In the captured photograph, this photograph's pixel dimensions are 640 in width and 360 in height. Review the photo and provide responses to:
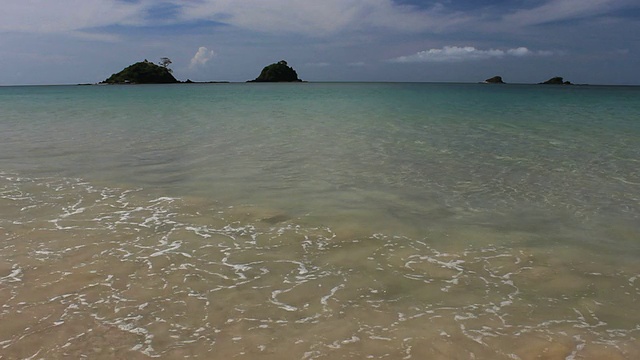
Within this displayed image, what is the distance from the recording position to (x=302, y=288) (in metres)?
5.87

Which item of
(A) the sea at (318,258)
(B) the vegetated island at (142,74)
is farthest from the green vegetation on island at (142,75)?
(A) the sea at (318,258)

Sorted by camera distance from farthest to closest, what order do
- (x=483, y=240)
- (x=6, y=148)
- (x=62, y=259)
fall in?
1. (x=6, y=148)
2. (x=483, y=240)
3. (x=62, y=259)

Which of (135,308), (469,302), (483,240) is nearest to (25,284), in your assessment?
(135,308)

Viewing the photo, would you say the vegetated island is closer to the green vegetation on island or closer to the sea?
the green vegetation on island

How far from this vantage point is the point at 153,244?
7.21 metres

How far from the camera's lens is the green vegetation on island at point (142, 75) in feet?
582

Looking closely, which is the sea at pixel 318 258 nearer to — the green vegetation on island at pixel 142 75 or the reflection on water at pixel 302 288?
the reflection on water at pixel 302 288

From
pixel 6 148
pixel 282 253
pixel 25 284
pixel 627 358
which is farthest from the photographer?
pixel 6 148

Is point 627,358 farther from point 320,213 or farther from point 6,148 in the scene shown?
point 6,148

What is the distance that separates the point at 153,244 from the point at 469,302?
469cm

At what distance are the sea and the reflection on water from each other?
0.09 ft

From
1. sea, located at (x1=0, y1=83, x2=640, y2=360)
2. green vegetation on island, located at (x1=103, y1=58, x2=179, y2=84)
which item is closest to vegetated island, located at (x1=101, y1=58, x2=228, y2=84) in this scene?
green vegetation on island, located at (x1=103, y1=58, x2=179, y2=84)

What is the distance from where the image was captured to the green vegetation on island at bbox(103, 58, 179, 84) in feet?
582

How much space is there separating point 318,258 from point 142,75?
618 ft
